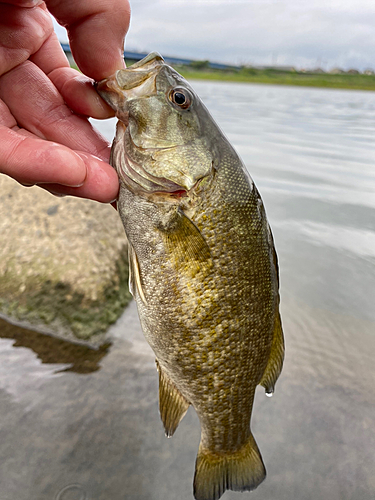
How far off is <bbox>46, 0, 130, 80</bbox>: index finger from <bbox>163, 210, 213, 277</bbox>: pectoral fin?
86cm

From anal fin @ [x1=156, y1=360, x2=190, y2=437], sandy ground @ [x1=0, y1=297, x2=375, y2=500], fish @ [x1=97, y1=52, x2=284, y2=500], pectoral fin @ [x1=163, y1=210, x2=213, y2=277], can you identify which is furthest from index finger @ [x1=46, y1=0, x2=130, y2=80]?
sandy ground @ [x1=0, y1=297, x2=375, y2=500]

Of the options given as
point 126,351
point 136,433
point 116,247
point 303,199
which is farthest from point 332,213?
point 136,433

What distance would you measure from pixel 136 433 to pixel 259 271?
187cm

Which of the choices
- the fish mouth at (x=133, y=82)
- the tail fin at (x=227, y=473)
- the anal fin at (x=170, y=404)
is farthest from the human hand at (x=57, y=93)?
the tail fin at (x=227, y=473)

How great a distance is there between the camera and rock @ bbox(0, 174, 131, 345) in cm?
402

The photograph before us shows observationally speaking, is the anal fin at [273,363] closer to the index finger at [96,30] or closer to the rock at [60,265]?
the index finger at [96,30]

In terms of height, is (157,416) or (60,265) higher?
(60,265)

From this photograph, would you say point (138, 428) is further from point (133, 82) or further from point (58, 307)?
point (133, 82)

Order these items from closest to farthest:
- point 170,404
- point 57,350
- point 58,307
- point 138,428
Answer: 1. point 170,404
2. point 138,428
3. point 57,350
4. point 58,307

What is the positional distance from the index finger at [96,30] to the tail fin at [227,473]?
7.29 feet

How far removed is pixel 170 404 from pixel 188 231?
109 cm

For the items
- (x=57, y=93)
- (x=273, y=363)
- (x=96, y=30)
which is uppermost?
(x=96, y=30)

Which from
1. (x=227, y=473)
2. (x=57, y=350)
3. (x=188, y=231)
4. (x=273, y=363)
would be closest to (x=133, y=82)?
(x=188, y=231)

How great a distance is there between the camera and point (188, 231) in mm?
1898
